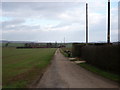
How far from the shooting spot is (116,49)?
16.1m

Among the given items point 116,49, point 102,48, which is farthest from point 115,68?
point 102,48

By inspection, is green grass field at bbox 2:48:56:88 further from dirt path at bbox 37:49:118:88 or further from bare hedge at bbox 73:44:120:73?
bare hedge at bbox 73:44:120:73

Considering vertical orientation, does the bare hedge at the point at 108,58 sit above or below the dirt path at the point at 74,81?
above

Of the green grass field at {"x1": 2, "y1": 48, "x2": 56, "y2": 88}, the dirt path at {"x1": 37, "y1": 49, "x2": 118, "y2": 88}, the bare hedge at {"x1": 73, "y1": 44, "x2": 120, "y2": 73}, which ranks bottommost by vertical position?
the green grass field at {"x1": 2, "y1": 48, "x2": 56, "y2": 88}

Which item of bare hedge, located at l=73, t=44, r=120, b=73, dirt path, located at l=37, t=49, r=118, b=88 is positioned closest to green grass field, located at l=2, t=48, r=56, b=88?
dirt path, located at l=37, t=49, r=118, b=88

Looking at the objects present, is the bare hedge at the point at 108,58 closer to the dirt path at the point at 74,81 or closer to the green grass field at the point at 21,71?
the dirt path at the point at 74,81

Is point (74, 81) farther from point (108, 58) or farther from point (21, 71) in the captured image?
point (21, 71)

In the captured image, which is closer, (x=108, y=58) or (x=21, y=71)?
(x=108, y=58)

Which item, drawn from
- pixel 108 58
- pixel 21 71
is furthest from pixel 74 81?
pixel 21 71

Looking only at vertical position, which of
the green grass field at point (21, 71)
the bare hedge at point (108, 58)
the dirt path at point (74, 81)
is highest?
the bare hedge at point (108, 58)

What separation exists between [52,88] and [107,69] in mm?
8702

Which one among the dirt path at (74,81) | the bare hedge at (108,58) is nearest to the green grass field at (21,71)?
the dirt path at (74,81)

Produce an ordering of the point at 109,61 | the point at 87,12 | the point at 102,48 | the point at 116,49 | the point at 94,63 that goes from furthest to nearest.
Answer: the point at 87,12, the point at 94,63, the point at 102,48, the point at 109,61, the point at 116,49

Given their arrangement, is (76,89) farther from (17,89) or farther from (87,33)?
(87,33)
